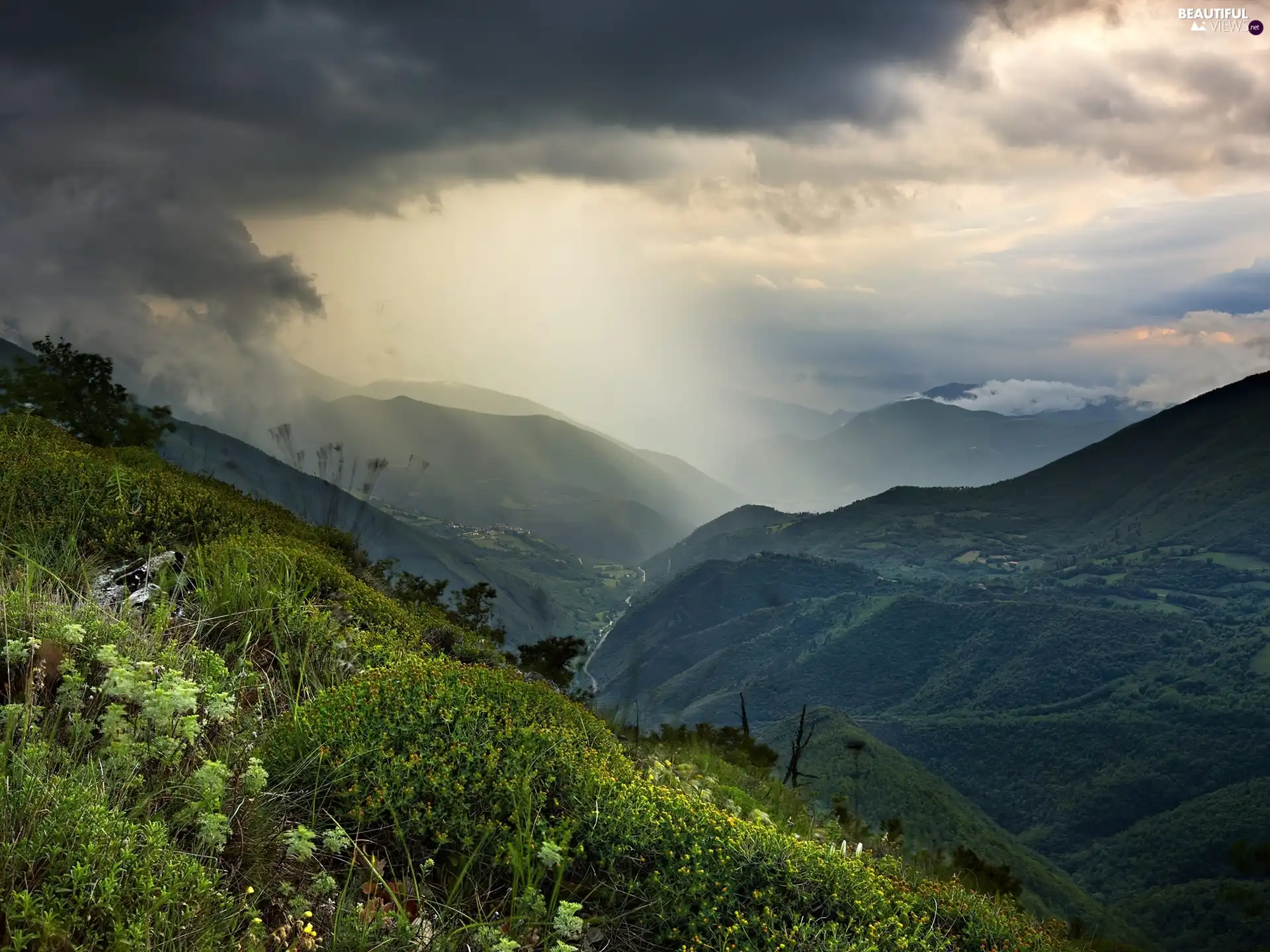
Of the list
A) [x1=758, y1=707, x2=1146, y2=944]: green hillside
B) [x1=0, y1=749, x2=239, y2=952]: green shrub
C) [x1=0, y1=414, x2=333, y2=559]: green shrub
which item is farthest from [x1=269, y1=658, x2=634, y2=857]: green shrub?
[x1=758, y1=707, x2=1146, y2=944]: green hillside

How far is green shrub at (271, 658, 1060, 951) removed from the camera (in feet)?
17.0

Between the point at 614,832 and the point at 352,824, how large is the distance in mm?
1797

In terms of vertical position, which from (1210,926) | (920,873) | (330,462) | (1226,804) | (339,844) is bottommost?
(1210,926)

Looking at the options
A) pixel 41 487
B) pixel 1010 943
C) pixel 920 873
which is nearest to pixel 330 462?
pixel 41 487

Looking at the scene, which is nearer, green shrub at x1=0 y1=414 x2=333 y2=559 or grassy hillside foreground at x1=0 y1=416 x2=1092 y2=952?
grassy hillside foreground at x1=0 y1=416 x2=1092 y2=952

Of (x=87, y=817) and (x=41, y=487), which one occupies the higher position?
(x=41, y=487)

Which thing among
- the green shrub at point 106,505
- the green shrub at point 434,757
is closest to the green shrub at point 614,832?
the green shrub at point 434,757

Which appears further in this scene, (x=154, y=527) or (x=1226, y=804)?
(x=1226, y=804)

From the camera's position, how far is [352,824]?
17.4 ft

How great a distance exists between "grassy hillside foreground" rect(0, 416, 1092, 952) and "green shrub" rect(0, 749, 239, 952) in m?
0.01

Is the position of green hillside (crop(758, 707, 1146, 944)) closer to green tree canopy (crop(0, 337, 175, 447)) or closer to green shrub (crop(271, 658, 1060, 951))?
green tree canopy (crop(0, 337, 175, 447))

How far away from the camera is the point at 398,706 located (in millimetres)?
6066

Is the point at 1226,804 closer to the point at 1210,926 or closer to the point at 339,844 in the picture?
the point at 1210,926

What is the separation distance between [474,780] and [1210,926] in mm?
140254
